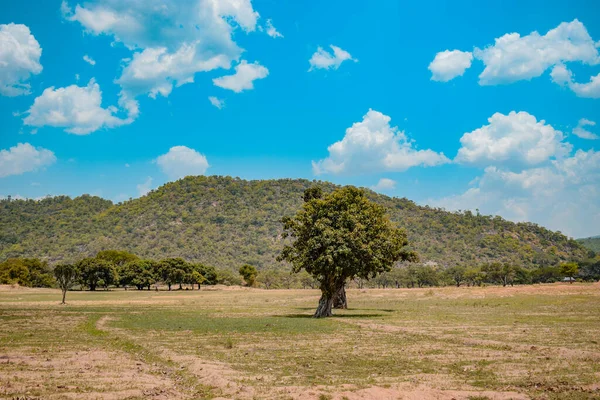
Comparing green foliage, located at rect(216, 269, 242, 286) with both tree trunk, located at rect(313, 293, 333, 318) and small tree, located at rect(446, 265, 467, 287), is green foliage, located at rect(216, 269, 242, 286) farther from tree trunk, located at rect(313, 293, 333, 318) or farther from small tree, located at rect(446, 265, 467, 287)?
tree trunk, located at rect(313, 293, 333, 318)

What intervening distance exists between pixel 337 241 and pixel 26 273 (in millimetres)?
130061

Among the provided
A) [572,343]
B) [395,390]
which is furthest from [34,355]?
[572,343]

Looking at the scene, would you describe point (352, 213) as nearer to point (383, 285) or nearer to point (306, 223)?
point (306, 223)

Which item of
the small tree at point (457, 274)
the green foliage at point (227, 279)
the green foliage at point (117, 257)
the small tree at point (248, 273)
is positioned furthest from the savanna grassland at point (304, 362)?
the green foliage at point (117, 257)

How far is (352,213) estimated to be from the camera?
43.9m

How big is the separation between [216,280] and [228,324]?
4914 inches

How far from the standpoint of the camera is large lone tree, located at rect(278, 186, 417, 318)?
4134 cm

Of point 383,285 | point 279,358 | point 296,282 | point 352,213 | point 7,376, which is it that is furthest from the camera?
point 296,282

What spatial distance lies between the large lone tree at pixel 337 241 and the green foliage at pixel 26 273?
4684 inches

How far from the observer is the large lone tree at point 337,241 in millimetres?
41344

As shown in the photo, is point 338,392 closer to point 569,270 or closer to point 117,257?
point 569,270

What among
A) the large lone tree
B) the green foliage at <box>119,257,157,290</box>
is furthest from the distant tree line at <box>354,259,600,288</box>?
the large lone tree

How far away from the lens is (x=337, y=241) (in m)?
41.1

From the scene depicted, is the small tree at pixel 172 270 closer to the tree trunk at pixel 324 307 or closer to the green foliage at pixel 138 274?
the green foliage at pixel 138 274
